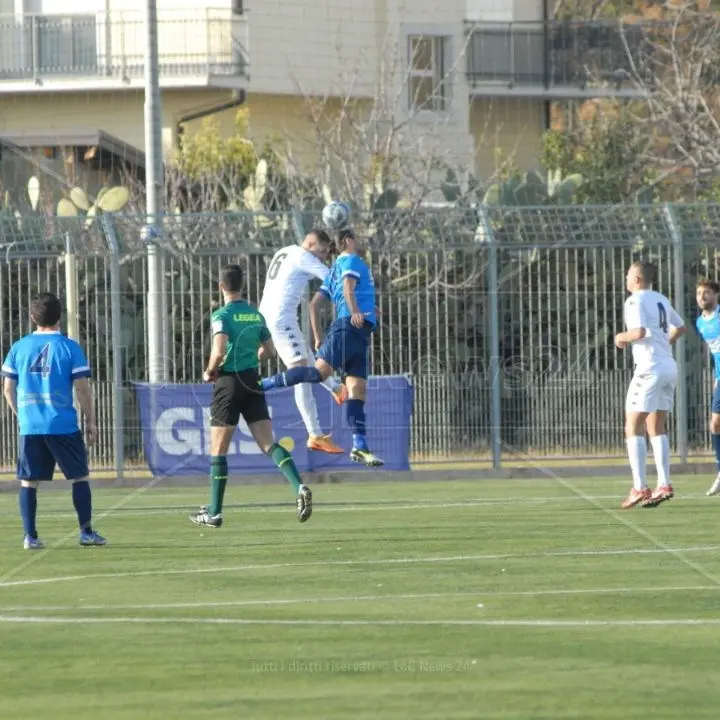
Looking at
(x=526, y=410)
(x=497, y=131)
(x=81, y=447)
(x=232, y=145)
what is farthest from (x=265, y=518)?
(x=497, y=131)

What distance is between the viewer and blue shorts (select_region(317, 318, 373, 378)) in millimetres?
17172

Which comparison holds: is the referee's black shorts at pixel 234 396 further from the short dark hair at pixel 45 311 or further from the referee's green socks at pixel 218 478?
the short dark hair at pixel 45 311

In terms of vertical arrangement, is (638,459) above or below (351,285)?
below

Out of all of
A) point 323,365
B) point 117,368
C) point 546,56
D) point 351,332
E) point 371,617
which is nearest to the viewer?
point 371,617

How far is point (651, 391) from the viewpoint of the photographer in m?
16.7

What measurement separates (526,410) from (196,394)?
385cm

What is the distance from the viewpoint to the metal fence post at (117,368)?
2261 centimetres

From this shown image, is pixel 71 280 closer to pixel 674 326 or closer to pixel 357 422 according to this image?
pixel 357 422

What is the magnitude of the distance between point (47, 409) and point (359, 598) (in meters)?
3.99

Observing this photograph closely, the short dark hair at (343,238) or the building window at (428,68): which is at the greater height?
the building window at (428,68)

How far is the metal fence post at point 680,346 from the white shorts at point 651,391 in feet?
20.8

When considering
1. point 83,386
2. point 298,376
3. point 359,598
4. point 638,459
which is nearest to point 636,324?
point 638,459

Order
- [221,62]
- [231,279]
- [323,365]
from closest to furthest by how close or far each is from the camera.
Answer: [231,279], [323,365], [221,62]

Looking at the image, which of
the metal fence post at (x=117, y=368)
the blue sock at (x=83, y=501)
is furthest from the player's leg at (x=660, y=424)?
the metal fence post at (x=117, y=368)
